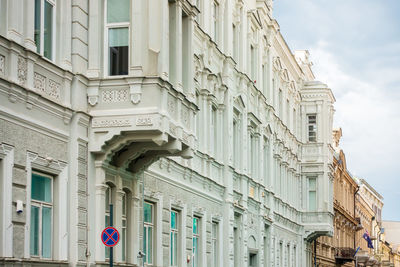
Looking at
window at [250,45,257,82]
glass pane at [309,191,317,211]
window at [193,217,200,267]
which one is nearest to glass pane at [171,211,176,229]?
window at [193,217,200,267]

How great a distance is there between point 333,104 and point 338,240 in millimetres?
16196

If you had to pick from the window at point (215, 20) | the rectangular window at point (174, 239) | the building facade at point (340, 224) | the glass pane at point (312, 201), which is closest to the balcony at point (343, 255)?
the building facade at point (340, 224)

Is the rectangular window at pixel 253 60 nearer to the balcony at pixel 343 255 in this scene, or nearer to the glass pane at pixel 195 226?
the glass pane at pixel 195 226

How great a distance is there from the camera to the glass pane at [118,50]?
67.7ft

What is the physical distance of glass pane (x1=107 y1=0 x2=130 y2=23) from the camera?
20.9 metres

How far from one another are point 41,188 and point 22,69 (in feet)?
8.74

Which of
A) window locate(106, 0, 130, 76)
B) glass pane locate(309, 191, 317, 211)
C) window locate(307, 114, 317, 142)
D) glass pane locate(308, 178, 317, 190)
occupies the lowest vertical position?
glass pane locate(309, 191, 317, 211)

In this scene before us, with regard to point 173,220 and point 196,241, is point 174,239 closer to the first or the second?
point 173,220

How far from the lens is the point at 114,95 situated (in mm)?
20297

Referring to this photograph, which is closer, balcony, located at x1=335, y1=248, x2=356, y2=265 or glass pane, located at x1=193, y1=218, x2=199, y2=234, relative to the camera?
glass pane, located at x1=193, y1=218, x2=199, y2=234

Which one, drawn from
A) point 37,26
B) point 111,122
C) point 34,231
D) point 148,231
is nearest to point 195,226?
point 148,231

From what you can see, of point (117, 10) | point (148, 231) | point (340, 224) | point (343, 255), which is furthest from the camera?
point (340, 224)

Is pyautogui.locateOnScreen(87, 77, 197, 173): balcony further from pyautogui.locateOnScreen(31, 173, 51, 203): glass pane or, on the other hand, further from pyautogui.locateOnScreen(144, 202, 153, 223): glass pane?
pyautogui.locateOnScreen(144, 202, 153, 223): glass pane

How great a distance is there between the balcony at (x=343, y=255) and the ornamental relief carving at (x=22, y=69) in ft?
186
